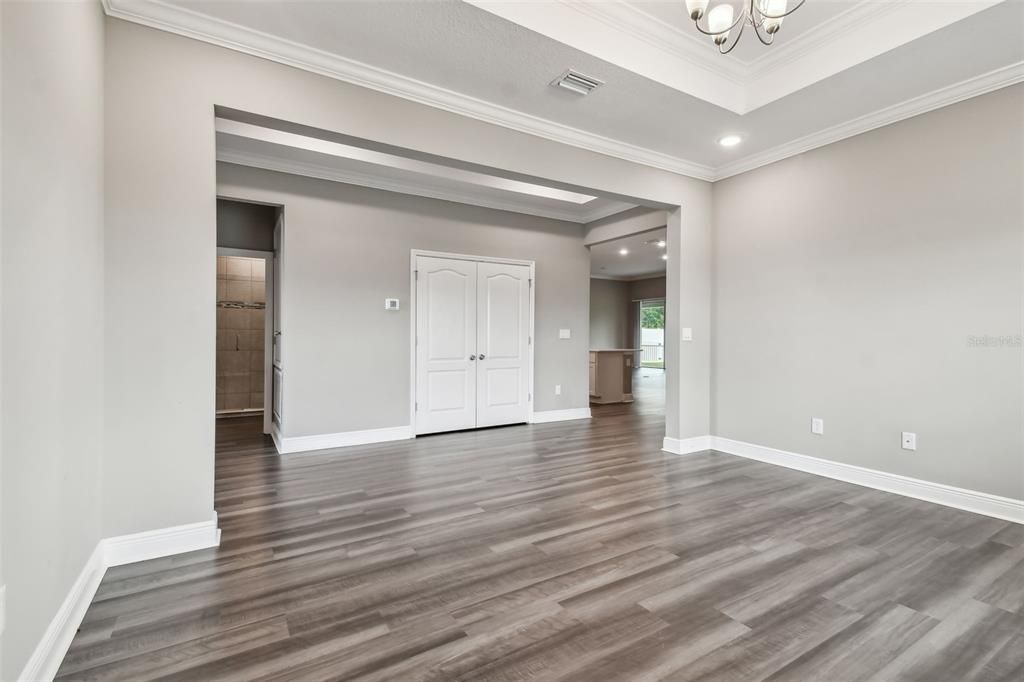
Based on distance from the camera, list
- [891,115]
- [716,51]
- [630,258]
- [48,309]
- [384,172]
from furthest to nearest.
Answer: [630,258] < [384,172] < [891,115] < [716,51] < [48,309]

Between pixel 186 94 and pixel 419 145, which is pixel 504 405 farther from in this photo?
pixel 186 94

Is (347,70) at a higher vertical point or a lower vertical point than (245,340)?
higher

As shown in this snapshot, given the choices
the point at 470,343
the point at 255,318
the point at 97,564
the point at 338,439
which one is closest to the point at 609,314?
the point at 470,343

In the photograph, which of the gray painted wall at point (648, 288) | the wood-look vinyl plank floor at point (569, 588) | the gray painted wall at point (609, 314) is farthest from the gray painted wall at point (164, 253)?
the gray painted wall at point (648, 288)

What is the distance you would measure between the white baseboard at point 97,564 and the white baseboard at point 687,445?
3.90 metres

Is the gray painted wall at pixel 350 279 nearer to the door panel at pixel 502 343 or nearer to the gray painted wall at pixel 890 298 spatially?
the door panel at pixel 502 343

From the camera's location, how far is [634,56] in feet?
9.99

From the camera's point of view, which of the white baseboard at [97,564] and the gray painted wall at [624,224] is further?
the gray painted wall at [624,224]

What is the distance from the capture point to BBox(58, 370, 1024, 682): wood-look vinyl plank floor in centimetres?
167

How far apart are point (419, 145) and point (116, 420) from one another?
2409mm

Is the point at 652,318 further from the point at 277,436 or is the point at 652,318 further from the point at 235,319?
the point at 277,436

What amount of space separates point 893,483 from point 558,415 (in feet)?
12.3

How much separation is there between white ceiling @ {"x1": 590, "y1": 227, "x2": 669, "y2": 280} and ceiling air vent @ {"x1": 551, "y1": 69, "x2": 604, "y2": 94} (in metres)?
3.47

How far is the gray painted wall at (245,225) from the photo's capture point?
533 centimetres
